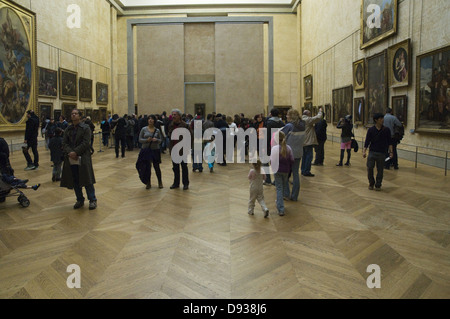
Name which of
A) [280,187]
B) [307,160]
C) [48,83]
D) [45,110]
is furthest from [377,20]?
[45,110]

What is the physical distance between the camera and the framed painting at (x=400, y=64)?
12.9 meters

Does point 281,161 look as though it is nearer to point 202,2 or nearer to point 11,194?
point 11,194

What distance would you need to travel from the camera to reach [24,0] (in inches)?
693

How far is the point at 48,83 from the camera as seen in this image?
19.6m

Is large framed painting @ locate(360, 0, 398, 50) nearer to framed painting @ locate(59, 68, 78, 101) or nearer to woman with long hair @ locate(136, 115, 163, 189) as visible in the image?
woman with long hair @ locate(136, 115, 163, 189)

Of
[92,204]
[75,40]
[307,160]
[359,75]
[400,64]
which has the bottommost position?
[92,204]

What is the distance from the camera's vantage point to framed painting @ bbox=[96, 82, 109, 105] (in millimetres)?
27562

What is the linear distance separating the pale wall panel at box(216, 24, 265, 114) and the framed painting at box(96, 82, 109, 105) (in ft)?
34.5

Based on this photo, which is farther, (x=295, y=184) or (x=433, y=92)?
(x=433, y=92)

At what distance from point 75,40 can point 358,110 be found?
17816 millimetres

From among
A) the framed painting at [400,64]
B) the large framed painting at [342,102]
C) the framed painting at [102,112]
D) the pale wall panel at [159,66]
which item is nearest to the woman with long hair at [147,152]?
the framed painting at [400,64]

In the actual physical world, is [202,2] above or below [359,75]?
above

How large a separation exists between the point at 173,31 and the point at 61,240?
1883 centimetres

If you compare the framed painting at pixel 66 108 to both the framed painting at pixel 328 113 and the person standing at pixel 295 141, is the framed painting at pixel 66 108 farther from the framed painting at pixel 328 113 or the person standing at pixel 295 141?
the person standing at pixel 295 141
